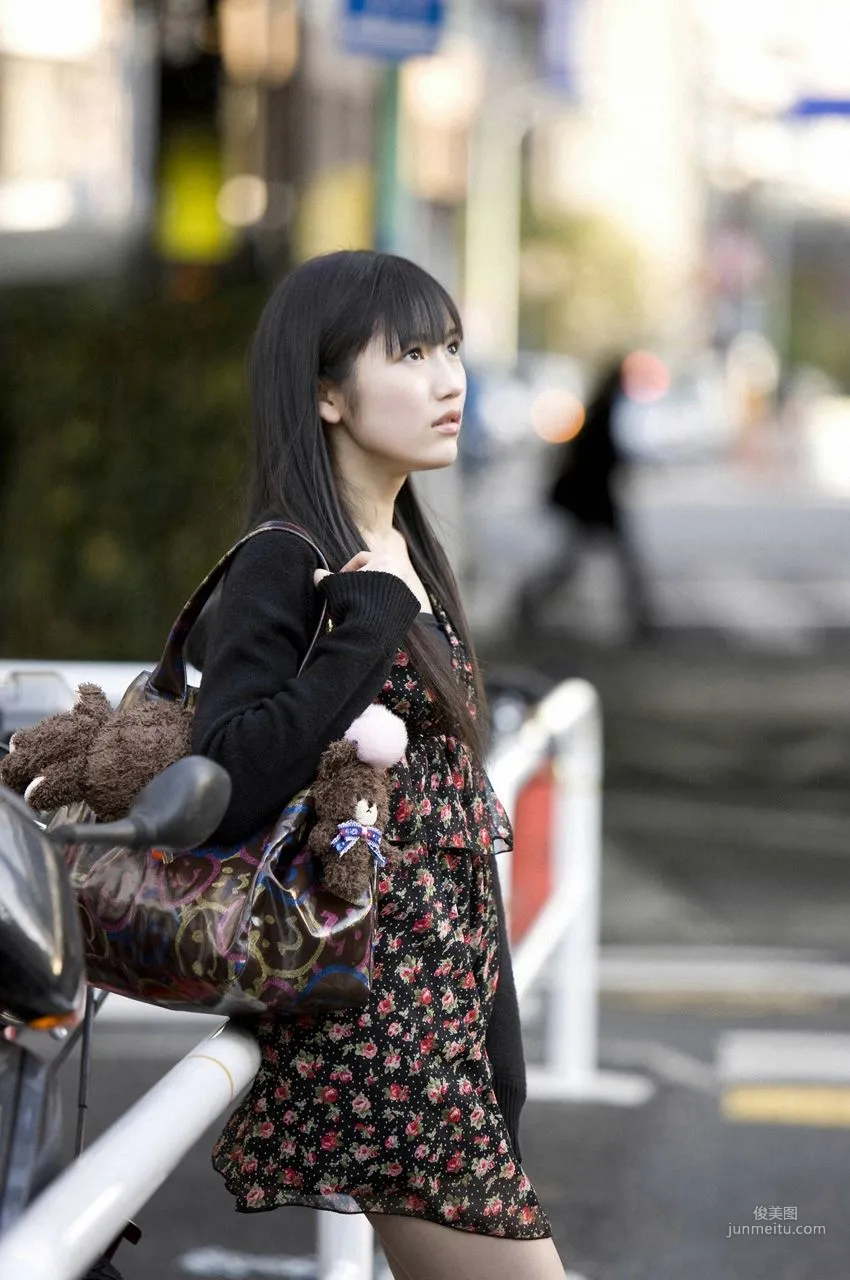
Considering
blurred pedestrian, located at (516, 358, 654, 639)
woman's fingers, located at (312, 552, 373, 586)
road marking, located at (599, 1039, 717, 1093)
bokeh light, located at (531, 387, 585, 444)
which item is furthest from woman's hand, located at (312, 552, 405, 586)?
bokeh light, located at (531, 387, 585, 444)

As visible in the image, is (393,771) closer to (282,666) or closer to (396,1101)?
(282,666)

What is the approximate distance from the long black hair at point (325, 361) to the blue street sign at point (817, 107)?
13532mm

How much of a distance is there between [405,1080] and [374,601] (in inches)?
19.4

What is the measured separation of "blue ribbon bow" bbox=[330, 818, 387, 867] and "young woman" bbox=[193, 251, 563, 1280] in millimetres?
75

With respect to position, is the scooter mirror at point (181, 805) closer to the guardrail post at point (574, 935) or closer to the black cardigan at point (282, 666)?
the black cardigan at point (282, 666)

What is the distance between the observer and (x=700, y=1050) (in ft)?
17.0

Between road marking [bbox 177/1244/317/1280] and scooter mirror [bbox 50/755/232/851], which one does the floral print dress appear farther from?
road marking [bbox 177/1244/317/1280]

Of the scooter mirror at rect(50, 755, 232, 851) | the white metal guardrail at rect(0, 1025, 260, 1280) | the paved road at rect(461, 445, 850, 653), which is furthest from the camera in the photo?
the paved road at rect(461, 445, 850, 653)

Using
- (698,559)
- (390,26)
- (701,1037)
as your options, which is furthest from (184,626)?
(698,559)

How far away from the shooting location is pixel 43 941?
1498 millimetres

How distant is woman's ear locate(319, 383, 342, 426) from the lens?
2211 mm

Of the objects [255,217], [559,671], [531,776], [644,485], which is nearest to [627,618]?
[559,671]

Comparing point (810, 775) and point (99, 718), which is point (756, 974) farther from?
point (99, 718)

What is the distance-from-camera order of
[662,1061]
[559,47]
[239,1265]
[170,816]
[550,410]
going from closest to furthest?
[170,816] < [239,1265] < [662,1061] < [559,47] < [550,410]
